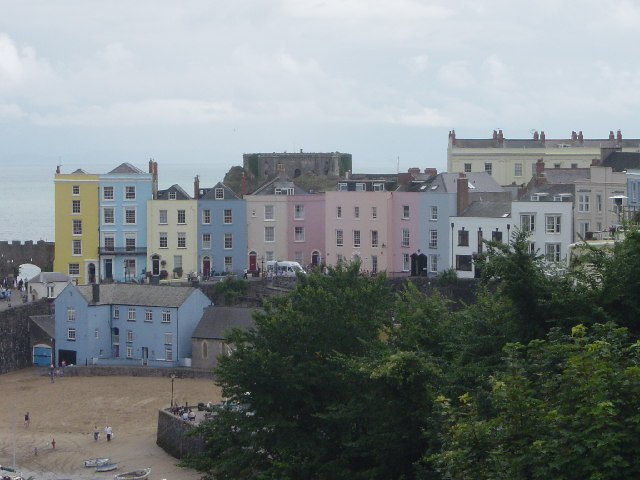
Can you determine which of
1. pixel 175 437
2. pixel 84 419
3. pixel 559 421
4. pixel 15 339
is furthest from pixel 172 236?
pixel 559 421

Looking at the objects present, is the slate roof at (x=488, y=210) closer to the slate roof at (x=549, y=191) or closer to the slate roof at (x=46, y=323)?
the slate roof at (x=549, y=191)

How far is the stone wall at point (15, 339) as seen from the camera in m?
57.5

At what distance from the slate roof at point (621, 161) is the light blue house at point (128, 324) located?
64.2ft

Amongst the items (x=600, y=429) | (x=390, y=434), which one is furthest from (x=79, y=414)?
(x=600, y=429)

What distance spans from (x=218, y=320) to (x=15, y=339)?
968 centimetres

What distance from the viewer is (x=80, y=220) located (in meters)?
67.2

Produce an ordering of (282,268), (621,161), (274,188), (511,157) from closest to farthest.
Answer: (621,161), (282,268), (274,188), (511,157)

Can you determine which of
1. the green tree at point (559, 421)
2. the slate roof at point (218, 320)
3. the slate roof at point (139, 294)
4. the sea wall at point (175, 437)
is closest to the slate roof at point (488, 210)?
the slate roof at point (218, 320)

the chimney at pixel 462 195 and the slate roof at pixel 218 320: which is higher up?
the chimney at pixel 462 195

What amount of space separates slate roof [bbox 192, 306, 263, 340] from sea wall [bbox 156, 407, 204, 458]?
33.9ft

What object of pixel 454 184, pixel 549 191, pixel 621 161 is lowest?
pixel 549 191

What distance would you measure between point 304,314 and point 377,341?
7.23 ft

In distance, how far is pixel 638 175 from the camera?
48.2 meters

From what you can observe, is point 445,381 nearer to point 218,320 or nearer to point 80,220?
point 218,320
